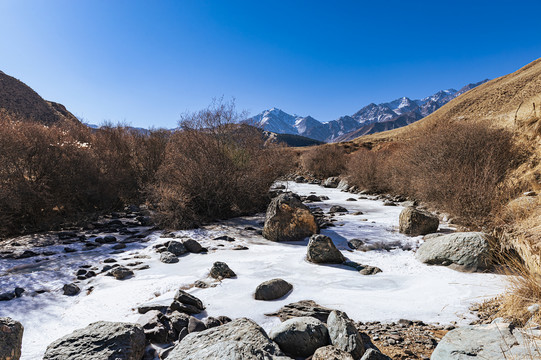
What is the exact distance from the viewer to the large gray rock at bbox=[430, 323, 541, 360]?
2012 millimetres

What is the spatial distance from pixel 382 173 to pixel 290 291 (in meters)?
13.0

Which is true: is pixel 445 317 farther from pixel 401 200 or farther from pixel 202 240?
pixel 401 200

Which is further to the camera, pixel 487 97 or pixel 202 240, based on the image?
pixel 487 97

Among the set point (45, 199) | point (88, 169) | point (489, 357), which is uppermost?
point (88, 169)

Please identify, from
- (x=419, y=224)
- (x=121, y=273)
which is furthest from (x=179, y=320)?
(x=419, y=224)

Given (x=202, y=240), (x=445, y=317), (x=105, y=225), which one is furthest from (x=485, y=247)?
(x=105, y=225)

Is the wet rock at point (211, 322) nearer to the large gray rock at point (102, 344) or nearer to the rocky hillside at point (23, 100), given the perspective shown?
the large gray rock at point (102, 344)

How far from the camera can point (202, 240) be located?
7.35 m

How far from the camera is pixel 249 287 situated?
445 centimetres

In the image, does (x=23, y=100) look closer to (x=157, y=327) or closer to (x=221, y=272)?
(x=221, y=272)

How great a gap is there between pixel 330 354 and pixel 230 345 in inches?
36.2

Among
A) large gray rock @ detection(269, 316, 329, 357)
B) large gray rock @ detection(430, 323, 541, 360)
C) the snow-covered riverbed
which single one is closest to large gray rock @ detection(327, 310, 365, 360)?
large gray rock @ detection(269, 316, 329, 357)

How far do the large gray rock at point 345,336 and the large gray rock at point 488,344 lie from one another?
→ 644 millimetres

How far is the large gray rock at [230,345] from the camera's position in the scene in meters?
2.19
